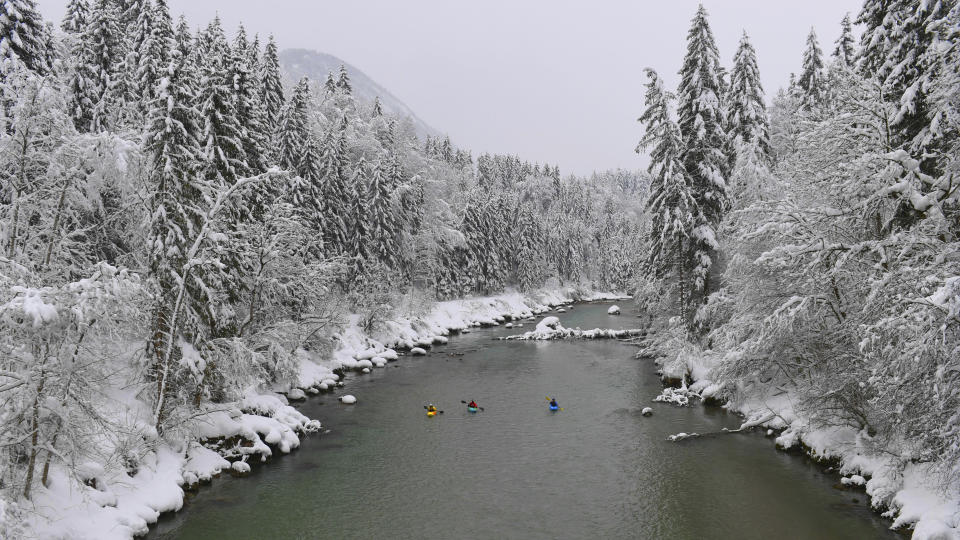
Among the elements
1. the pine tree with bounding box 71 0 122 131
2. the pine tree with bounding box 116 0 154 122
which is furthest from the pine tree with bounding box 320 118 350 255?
the pine tree with bounding box 71 0 122 131

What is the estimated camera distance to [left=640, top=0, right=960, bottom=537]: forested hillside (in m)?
11.5

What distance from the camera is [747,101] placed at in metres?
31.7

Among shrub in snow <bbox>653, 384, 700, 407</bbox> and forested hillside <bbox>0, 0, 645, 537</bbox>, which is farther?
shrub in snow <bbox>653, 384, 700, 407</bbox>

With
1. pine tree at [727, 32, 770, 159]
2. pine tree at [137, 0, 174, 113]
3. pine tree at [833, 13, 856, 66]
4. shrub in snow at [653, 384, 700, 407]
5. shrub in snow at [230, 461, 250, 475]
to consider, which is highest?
pine tree at [833, 13, 856, 66]

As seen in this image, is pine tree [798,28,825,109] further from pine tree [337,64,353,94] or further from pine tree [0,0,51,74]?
pine tree [337,64,353,94]

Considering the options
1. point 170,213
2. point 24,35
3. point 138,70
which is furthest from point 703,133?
point 24,35

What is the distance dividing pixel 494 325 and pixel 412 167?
22614 millimetres

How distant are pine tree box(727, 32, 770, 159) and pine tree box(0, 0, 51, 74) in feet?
115

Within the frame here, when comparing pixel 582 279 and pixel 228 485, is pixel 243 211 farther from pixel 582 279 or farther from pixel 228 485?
pixel 582 279

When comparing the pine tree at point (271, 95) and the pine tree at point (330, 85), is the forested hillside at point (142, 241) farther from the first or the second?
the pine tree at point (330, 85)

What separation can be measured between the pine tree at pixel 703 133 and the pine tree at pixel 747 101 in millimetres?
4399

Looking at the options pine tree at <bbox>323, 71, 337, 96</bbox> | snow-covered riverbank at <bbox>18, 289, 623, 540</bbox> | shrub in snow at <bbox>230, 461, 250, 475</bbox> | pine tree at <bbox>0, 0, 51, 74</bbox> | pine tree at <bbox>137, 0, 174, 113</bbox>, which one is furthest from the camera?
pine tree at <bbox>323, 71, 337, 96</bbox>

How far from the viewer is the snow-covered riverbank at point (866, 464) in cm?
1219

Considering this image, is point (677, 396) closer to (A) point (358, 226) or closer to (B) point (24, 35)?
(A) point (358, 226)
